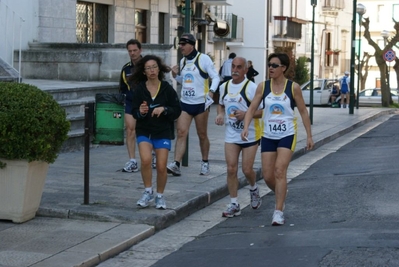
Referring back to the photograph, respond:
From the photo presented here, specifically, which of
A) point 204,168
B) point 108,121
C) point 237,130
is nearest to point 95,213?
point 108,121

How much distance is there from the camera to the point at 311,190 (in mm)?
11875

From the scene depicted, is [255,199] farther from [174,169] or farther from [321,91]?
[321,91]

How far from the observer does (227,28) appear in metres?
38.4

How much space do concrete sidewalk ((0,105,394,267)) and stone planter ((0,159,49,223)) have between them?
0.12m

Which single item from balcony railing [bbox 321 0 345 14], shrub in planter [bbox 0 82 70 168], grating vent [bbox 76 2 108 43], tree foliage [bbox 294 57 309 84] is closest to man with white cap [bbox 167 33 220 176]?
shrub in planter [bbox 0 82 70 168]

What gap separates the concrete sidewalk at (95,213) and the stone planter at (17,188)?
12 cm

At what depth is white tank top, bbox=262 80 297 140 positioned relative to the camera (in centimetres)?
918

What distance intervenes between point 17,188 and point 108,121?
1.59m

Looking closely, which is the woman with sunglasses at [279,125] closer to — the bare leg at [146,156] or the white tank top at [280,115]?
the white tank top at [280,115]

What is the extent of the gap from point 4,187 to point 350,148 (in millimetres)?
11469

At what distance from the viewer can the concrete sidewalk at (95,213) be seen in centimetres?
775

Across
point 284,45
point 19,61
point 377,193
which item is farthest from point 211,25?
point 377,193

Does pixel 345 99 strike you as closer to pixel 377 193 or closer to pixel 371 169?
pixel 371 169

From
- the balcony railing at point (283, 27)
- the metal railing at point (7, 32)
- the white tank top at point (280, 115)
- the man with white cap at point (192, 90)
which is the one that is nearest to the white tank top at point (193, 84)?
the man with white cap at point (192, 90)
